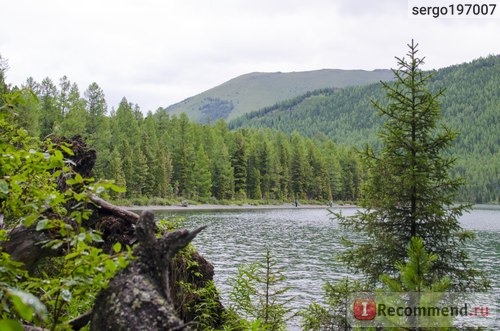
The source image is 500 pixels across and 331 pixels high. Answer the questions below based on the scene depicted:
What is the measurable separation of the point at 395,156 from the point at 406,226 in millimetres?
1420

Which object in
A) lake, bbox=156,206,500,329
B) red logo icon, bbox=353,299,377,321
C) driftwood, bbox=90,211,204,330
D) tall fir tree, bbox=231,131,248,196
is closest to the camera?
driftwood, bbox=90,211,204,330

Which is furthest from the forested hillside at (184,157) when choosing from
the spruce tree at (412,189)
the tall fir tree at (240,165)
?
the spruce tree at (412,189)

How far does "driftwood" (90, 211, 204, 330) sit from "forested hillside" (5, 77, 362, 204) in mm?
51896

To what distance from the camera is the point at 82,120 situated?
233 feet

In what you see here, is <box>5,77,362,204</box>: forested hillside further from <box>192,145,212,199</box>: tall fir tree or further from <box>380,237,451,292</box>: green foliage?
<box>380,237,451,292</box>: green foliage

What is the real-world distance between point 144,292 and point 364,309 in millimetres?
5513

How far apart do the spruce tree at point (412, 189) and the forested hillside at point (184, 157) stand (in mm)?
47867

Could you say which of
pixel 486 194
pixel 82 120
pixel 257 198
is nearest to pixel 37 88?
pixel 82 120

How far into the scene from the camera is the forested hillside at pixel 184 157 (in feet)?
227

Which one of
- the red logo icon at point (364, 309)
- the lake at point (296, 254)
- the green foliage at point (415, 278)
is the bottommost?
the lake at point (296, 254)

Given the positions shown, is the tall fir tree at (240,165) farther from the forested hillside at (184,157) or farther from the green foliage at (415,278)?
the green foliage at (415,278)

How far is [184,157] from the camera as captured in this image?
3848 inches

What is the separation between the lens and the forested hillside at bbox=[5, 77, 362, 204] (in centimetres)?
6931

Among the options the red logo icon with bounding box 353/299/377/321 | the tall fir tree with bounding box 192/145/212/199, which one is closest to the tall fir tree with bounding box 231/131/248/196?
the tall fir tree with bounding box 192/145/212/199
